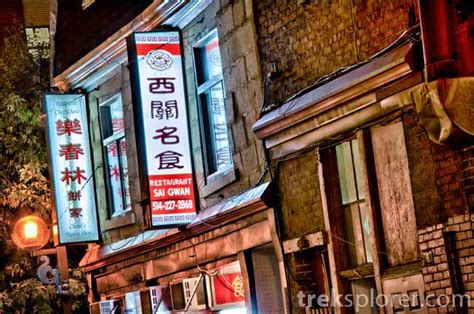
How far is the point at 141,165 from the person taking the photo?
16703 mm

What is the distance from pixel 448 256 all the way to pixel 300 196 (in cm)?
321

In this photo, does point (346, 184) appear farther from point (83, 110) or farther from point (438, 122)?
point (83, 110)

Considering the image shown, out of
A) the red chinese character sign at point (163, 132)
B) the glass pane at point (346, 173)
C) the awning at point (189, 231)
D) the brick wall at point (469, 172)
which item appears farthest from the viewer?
the red chinese character sign at point (163, 132)

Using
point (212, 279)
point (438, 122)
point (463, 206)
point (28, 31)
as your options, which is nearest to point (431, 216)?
point (463, 206)

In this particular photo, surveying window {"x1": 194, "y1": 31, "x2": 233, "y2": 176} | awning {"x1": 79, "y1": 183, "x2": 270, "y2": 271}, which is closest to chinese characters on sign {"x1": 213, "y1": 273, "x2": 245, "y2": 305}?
awning {"x1": 79, "y1": 183, "x2": 270, "y2": 271}

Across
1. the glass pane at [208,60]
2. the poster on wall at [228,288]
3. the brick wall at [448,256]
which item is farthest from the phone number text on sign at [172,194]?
the brick wall at [448,256]

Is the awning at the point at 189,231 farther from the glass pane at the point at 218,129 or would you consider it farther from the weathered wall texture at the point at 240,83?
the glass pane at the point at 218,129

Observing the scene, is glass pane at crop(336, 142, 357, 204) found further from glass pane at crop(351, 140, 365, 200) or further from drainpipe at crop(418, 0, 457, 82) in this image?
drainpipe at crop(418, 0, 457, 82)

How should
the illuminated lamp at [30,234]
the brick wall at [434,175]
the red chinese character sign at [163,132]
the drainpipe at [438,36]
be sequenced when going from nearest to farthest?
the drainpipe at [438,36]
the brick wall at [434,175]
the red chinese character sign at [163,132]
the illuminated lamp at [30,234]

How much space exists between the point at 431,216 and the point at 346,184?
6.75 feet

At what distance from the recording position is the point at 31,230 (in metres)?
20.7

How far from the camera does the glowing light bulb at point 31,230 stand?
2069cm

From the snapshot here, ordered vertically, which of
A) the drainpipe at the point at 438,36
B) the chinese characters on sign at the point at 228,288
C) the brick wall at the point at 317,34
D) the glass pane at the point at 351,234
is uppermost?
the brick wall at the point at 317,34

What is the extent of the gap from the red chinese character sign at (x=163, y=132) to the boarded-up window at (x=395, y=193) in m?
4.80
